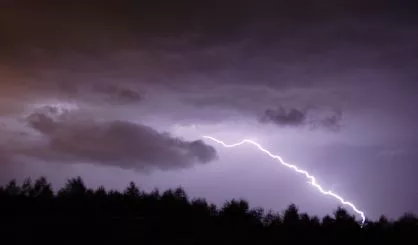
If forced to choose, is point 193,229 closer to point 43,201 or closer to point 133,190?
point 43,201

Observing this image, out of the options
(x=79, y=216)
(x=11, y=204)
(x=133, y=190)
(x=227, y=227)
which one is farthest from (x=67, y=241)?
(x=133, y=190)

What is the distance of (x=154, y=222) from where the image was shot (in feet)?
84.1

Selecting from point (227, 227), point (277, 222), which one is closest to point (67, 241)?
point (227, 227)

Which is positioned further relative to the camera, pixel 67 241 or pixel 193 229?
pixel 193 229

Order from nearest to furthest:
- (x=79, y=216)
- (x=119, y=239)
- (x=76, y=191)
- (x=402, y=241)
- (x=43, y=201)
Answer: (x=119, y=239) → (x=79, y=216) → (x=43, y=201) → (x=76, y=191) → (x=402, y=241)

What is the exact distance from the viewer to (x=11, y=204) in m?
25.7

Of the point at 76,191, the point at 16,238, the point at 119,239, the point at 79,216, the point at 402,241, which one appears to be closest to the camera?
the point at 16,238

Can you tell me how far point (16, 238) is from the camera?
20453mm

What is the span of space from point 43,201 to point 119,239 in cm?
650

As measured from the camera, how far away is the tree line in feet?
73.7

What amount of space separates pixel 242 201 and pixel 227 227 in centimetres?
645

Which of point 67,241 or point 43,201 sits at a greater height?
point 43,201

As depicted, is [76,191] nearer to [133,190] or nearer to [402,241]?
[133,190]

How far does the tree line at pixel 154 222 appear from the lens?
22469 mm
